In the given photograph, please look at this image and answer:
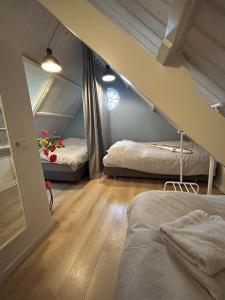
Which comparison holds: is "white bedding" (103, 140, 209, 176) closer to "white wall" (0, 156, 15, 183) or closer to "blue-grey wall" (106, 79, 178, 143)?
"blue-grey wall" (106, 79, 178, 143)

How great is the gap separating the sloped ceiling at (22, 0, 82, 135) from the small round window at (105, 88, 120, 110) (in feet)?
2.53

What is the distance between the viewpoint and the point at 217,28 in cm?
54

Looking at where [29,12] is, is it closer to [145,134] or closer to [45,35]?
[45,35]

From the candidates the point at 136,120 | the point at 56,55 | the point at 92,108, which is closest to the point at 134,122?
the point at 136,120

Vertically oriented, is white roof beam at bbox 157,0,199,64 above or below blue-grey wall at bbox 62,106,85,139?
above

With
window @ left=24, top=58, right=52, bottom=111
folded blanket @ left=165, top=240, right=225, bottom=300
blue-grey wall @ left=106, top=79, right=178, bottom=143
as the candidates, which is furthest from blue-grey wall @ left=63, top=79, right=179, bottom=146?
folded blanket @ left=165, top=240, right=225, bottom=300

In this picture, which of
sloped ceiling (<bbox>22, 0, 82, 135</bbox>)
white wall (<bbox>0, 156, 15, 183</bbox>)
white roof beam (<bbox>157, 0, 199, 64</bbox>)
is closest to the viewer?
white roof beam (<bbox>157, 0, 199, 64</bbox>)

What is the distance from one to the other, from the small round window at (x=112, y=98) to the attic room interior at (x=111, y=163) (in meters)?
1.01

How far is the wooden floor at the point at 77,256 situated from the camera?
1.29 meters

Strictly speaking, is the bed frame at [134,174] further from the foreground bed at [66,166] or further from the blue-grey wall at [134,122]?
the blue-grey wall at [134,122]

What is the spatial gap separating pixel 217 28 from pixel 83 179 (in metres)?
3.24

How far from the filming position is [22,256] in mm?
1565

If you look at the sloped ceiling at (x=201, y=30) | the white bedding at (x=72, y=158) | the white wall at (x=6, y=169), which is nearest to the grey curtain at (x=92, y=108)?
the white bedding at (x=72, y=158)

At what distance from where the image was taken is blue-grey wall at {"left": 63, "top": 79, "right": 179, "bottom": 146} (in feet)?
14.7
